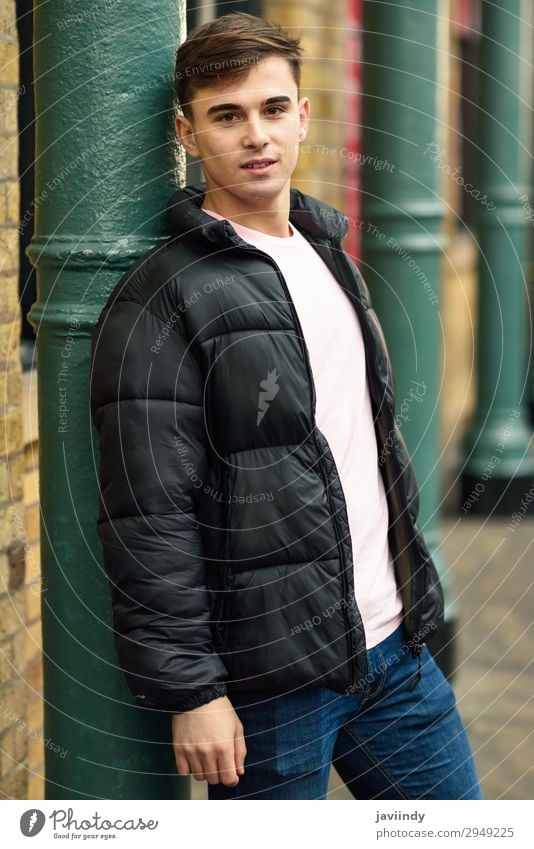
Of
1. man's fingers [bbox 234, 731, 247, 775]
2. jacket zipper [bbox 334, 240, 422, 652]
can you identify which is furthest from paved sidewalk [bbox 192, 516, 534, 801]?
man's fingers [bbox 234, 731, 247, 775]

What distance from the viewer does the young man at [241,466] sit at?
2.12 m

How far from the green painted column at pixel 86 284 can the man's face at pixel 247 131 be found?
0.09m

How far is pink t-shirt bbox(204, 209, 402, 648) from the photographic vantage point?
2.35 meters

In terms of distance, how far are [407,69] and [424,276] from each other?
2.60ft

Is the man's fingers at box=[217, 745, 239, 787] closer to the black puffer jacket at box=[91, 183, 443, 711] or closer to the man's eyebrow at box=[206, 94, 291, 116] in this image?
the black puffer jacket at box=[91, 183, 443, 711]

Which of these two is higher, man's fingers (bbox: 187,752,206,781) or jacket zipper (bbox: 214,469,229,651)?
jacket zipper (bbox: 214,469,229,651)

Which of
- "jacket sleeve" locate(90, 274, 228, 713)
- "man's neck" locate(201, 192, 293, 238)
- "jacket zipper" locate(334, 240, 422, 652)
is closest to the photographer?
"jacket sleeve" locate(90, 274, 228, 713)

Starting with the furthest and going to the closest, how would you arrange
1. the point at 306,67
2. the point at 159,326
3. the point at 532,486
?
the point at 532,486, the point at 306,67, the point at 159,326

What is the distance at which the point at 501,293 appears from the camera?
8.27 m

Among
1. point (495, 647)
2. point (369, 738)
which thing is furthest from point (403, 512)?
point (495, 647)

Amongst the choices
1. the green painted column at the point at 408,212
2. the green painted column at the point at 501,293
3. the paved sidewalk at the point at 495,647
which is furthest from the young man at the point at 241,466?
the green painted column at the point at 501,293
